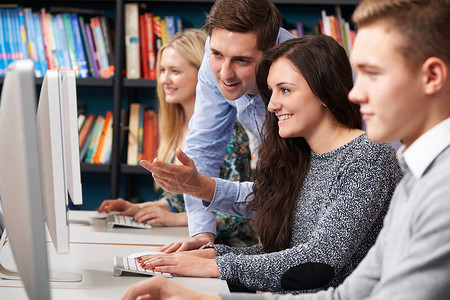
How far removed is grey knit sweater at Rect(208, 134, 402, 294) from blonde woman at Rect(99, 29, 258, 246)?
0.78 m

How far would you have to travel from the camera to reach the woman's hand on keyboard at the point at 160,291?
98cm

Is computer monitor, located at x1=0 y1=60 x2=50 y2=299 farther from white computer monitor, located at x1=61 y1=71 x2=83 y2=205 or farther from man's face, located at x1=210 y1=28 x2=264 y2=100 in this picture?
man's face, located at x1=210 y1=28 x2=264 y2=100

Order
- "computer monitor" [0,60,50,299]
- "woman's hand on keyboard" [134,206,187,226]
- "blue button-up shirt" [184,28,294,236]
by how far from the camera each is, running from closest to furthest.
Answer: "computer monitor" [0,60,50,299]
"blue button-up shirt" [184,28,294,236]
"woman's hand on keyboard" [134,206,187,226]

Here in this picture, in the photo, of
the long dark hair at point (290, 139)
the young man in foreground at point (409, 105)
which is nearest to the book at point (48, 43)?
the long dark hair at point (290, 139)

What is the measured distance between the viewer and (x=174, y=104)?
269 cm

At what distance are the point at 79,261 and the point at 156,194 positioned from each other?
1.91m

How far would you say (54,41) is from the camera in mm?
2969

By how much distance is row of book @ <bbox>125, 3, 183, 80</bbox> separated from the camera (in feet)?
9.77

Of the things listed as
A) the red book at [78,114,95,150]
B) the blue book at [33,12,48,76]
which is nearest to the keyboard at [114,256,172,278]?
the red book at [78,114,95,150]

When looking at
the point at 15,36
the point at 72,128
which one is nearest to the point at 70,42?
the point at 15,36

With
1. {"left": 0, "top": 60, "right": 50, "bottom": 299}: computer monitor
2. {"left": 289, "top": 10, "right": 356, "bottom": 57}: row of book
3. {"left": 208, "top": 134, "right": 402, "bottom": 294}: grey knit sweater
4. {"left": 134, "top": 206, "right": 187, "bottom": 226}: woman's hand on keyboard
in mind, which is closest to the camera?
{"left": 0, "top": 60, "right": 50, "bottom": 299}: computer monitor

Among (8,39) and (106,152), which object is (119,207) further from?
(8,39)

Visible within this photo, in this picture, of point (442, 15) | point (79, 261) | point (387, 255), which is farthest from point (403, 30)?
point (79, 261)

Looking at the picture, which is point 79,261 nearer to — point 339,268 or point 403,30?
point 339,268
